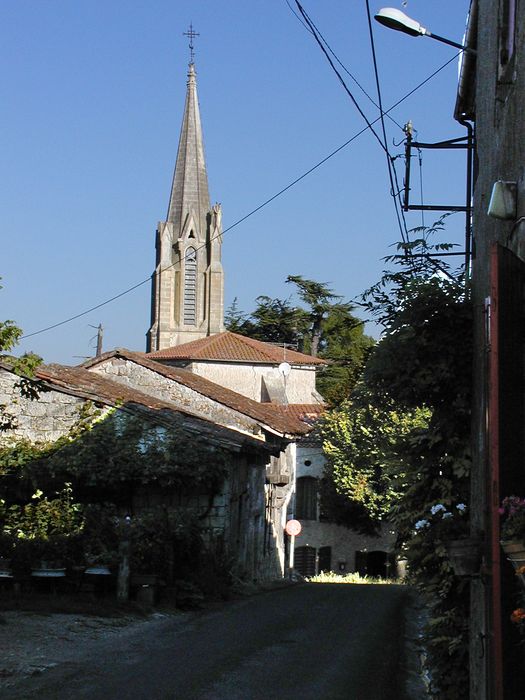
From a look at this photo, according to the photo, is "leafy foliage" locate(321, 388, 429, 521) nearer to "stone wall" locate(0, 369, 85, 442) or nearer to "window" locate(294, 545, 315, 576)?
"window" locate(294, 545, 315, 576)

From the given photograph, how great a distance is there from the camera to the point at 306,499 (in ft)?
161

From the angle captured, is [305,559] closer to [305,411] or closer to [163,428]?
[305,411]

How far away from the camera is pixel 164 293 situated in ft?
286

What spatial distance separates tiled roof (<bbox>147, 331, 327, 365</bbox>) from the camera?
58.4 metres

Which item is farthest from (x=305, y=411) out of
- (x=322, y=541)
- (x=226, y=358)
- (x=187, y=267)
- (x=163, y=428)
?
(x=187, y=267)

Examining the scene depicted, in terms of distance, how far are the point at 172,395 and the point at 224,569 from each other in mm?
8614

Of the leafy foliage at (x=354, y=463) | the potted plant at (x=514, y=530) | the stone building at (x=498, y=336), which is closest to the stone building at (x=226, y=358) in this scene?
the leafy foliage at (x=354, y=463)

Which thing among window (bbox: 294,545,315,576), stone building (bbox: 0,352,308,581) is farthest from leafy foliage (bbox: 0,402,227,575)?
window (bbox: 294,545,315,576)

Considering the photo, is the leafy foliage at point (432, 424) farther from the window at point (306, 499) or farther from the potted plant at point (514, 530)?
the window at point (306, 499)

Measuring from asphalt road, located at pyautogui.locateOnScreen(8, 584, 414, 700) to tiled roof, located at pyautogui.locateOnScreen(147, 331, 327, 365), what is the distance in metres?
42.3

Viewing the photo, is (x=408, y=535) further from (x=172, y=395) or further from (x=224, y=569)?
(x=172, y=395)

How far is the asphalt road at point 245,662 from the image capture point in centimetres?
880

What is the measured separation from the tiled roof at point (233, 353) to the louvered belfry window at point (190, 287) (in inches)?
956

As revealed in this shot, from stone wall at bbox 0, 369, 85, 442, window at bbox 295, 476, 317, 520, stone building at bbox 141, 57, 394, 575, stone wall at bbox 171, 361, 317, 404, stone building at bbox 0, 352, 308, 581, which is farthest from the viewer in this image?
stone wall at bbox 171, 361, 317, 404
